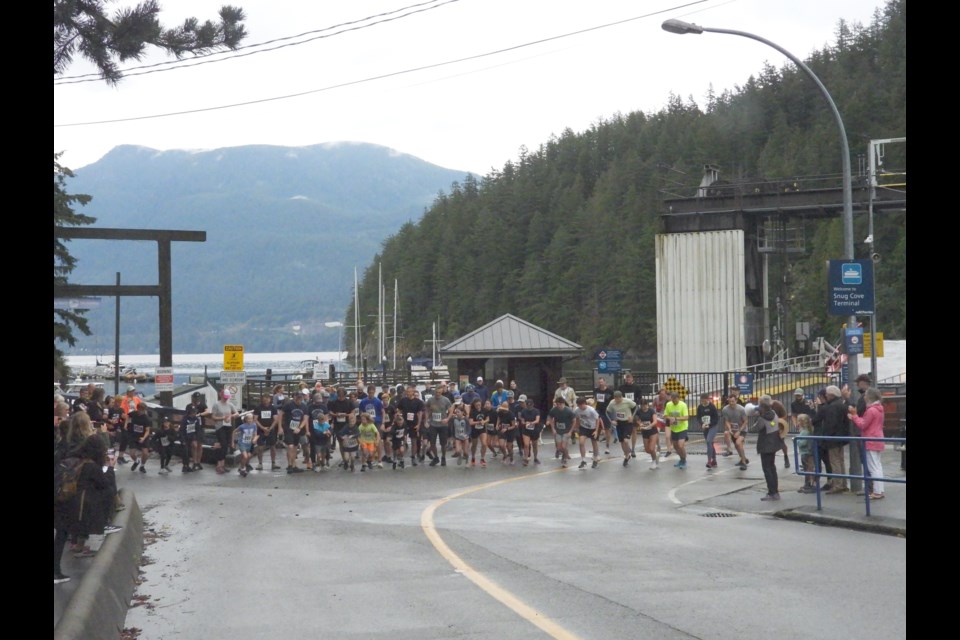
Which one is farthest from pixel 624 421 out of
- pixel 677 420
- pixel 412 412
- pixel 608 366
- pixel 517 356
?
pixel 608 366

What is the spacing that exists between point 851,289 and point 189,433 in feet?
47.9

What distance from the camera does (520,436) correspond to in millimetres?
24938

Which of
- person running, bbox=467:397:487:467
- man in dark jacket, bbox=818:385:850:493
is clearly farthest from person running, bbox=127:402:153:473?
man in dark jacket, bbox=818:385:850:493

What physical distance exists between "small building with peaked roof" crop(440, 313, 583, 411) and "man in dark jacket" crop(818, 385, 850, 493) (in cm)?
1569

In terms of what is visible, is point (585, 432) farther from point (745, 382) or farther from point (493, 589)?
point (493, 589)

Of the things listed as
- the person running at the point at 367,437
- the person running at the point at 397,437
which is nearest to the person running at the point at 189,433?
the person running at the point at 367,437

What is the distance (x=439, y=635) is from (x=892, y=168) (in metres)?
73.6

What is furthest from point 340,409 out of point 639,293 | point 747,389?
point 639,293

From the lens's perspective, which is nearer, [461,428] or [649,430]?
[649,430]

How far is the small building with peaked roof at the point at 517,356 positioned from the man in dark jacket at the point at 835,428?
1569 centimetres

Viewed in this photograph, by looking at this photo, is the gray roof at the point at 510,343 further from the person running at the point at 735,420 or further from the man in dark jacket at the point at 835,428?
the man in dark jacket at the point at 835,428

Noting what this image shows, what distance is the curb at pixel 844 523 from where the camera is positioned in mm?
13172

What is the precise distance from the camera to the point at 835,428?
54.9 ft

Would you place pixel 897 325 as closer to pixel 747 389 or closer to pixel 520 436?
pixel 747 389
